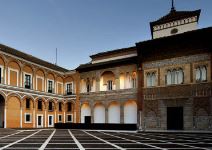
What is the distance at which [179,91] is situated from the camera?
26.4m

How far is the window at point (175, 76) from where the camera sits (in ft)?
87.4

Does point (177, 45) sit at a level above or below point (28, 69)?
above

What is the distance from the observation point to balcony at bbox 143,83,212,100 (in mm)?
24891

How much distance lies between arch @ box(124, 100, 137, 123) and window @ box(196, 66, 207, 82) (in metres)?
9.23

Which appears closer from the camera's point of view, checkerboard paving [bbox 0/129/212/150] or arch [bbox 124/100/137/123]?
checkerboard paving [bbox 0/129/212/150]

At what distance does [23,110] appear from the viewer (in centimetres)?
3359

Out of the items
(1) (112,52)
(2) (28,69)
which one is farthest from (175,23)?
(2) (28,69)

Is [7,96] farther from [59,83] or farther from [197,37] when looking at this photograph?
[197,37]

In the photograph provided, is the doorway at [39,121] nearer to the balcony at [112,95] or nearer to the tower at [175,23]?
the balcony at [112,95]

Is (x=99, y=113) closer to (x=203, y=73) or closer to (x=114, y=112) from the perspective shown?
(x=114, y=112)

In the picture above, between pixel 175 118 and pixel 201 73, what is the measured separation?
5.56 meters

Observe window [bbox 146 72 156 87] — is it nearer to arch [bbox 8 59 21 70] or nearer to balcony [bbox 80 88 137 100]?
balcony [bbox 80 88 137 100]

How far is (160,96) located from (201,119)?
4945 mm

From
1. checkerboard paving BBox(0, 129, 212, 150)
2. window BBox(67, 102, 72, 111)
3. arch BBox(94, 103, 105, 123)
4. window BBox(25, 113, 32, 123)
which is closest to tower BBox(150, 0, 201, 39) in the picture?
arch BBox(94, 103, 105, 123)
